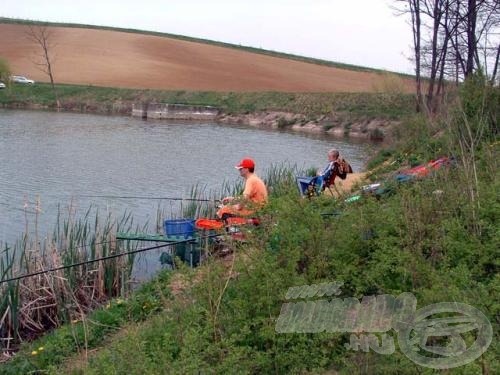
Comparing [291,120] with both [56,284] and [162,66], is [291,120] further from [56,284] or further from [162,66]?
[56,284]

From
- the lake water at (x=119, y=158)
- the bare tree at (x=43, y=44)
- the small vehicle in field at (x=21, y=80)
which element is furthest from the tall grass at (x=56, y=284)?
the small vehicle in field at (x=21, y=80)

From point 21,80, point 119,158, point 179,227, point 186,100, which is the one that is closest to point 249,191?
point 179,227

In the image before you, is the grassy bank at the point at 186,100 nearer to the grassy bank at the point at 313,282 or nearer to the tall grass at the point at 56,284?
the tall grass at the point at 56,284

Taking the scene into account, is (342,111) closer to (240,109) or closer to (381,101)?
(381,101)

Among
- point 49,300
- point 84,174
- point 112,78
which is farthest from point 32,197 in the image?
point 112,78

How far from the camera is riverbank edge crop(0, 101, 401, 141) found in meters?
42.9

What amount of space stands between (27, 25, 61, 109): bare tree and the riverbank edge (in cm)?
555

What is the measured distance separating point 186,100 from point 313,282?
4761 centimetres

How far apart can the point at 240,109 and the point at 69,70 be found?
1989 cm

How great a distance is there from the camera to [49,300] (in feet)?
25.5

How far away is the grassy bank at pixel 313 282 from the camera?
466 cm

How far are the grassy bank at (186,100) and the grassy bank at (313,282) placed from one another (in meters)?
40.6

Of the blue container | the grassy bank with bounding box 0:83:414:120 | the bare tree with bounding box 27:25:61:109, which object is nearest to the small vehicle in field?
the grassy bank with bounding box 0:83:414:120

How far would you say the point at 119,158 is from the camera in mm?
24219
